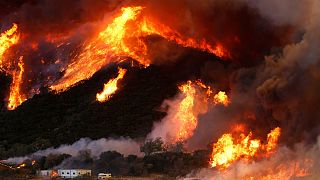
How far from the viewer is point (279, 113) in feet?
251

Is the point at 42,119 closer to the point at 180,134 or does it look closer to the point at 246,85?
the point at 180,134

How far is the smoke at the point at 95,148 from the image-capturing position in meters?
92.2

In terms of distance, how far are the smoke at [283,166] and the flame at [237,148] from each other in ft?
7.92

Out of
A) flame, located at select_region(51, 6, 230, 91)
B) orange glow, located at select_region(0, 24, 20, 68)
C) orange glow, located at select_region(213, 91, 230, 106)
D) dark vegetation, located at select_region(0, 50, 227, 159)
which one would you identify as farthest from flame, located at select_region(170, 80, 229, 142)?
orange glow, located at select_region(0, 24, 20, 68)

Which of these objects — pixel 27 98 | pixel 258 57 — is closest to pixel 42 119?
pixel 27 98

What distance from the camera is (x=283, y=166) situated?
7094cm

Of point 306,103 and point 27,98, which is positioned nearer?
point 306,103

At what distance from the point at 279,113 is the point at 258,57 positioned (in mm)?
16241

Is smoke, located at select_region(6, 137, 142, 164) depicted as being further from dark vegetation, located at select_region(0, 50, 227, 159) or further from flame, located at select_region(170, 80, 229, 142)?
flame, located at select_region(170, 80, 229, 142)

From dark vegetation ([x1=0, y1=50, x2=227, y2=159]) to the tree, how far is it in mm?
7112

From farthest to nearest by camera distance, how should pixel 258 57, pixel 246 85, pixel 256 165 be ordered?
pixel 258 57 → pixel 246 85 → pixel 256 165

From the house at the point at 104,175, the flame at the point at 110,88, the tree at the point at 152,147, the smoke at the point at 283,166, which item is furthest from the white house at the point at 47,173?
the flame at the point at 110,88

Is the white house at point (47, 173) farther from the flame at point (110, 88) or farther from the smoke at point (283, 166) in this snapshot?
the flame at point (110, 88)

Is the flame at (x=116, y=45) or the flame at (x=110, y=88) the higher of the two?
the flame at (x=116, y=45)
